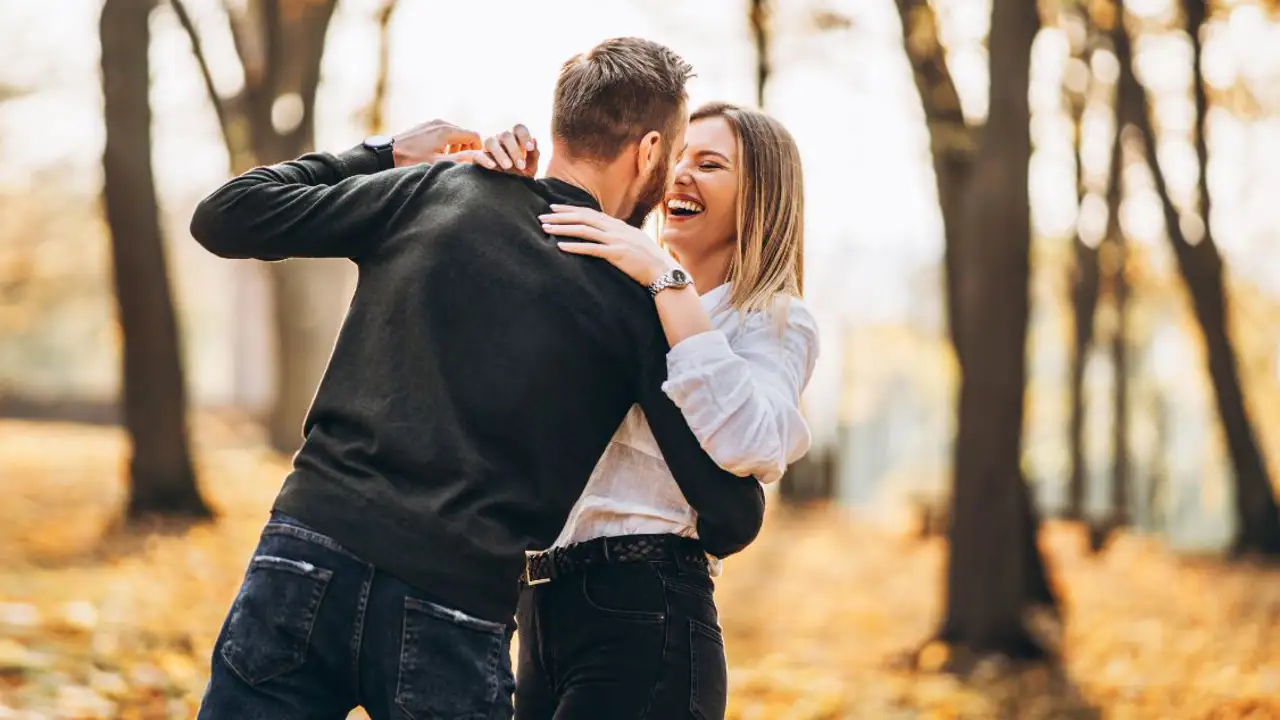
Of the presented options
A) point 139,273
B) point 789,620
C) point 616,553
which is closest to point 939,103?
point 789,620

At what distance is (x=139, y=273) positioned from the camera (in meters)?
12.2

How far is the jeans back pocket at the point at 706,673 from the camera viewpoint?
8.90 feet

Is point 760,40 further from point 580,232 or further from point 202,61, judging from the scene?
point 580,232

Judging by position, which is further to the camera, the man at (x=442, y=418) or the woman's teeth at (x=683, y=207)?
the woman's teeth at (x=683, y=207)

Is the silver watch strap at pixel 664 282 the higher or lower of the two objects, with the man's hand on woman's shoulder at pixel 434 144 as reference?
lower

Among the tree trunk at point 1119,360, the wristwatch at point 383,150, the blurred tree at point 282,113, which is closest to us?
the wristwatch at point 383,150

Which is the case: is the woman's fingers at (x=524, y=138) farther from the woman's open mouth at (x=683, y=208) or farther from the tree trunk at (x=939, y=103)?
the tree trunk at (x=939, y=103)

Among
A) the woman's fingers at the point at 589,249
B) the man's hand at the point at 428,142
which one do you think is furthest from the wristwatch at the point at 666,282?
the man's hand at the point at 428,142

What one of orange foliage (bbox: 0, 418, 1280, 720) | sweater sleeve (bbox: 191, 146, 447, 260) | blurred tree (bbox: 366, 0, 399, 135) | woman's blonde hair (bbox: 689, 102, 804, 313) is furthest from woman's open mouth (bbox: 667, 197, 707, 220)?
blurred tree (bbox: 366, 0, 399, 135)

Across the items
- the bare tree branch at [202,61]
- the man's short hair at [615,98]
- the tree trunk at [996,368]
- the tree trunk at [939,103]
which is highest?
the bare tree branch at [202,61]

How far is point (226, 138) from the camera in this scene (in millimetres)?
17766

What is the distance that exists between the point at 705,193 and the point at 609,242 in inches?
24.8

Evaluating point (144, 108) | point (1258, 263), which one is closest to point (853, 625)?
point (144, 108)

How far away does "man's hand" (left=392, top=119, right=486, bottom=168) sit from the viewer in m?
2.89
